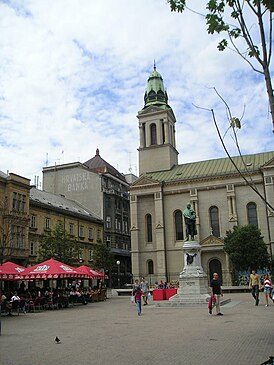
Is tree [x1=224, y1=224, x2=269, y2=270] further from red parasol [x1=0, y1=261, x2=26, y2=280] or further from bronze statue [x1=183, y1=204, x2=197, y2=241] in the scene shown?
red parasol [x1=0, y1=261, x2=26, y2=280]

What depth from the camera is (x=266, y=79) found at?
775 centimetres

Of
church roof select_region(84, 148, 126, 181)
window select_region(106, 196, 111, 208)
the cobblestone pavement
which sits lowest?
the cobblestone pavement

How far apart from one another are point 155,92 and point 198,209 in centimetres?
2578

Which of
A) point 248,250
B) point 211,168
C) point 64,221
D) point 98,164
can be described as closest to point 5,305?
point 248,250

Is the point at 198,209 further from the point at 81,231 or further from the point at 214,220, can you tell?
the point at 81,231

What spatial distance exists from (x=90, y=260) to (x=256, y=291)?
4162 cm

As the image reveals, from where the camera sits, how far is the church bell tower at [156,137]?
67.9 metres

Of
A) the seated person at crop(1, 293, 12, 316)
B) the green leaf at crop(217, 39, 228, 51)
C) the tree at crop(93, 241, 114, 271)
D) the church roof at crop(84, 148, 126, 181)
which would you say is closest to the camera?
the green leaf at crop(217, 39, 228, 51)

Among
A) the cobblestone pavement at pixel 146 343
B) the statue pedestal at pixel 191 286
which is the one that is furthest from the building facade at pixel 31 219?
the cobblestone pavement at pixel 146 343

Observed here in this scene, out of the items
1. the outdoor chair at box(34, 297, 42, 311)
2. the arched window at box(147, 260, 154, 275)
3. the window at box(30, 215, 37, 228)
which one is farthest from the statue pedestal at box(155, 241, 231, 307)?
the arched window at box(147, 260, 154, 275)

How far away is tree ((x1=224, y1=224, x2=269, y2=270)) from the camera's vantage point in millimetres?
46750

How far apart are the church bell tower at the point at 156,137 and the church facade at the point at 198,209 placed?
1468mm

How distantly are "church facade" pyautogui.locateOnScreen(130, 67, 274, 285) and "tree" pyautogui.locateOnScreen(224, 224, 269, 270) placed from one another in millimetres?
5069

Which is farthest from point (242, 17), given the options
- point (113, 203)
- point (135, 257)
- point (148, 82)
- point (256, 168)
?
point (148, 82)
